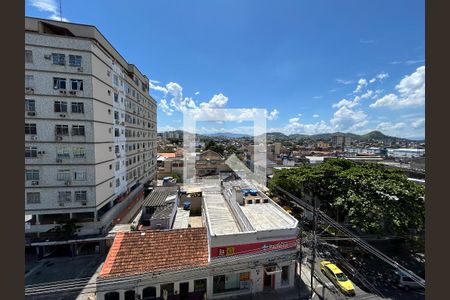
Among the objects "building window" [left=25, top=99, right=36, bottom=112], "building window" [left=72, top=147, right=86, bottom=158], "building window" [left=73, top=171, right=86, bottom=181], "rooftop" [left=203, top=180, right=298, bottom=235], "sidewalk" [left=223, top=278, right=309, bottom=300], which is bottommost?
"sidewalk" [left=223, top=278, right=309, bottom=300]

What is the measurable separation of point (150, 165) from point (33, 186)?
2048 cm

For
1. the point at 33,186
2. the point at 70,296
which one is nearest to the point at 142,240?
the point at 70,296

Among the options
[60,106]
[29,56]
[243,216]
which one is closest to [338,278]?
[243,216]

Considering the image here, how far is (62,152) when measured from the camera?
659 inches

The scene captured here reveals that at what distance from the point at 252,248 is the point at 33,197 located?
17.9 meters

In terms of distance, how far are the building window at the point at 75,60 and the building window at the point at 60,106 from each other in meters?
3.28

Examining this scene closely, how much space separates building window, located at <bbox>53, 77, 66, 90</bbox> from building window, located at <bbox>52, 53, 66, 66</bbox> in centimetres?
127

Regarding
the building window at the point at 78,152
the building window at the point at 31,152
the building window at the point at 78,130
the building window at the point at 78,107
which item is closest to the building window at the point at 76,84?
the building window at the point at 78,107

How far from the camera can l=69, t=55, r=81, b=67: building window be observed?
16.6 m

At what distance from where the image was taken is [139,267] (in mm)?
11055

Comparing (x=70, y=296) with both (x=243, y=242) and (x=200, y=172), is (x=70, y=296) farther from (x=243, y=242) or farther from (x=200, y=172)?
(x=200, y=172)

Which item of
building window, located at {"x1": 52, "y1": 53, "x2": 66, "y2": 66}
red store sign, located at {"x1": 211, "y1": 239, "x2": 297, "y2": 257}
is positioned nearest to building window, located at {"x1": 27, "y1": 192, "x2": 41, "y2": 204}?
building window, located at {"x1": 52, "y1": 53, "x2": 66, "y2": 66}

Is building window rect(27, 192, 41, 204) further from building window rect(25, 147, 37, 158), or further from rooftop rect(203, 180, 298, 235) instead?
rooftop rect(203, 180, 298, 235)

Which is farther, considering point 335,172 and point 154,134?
point 154,134
